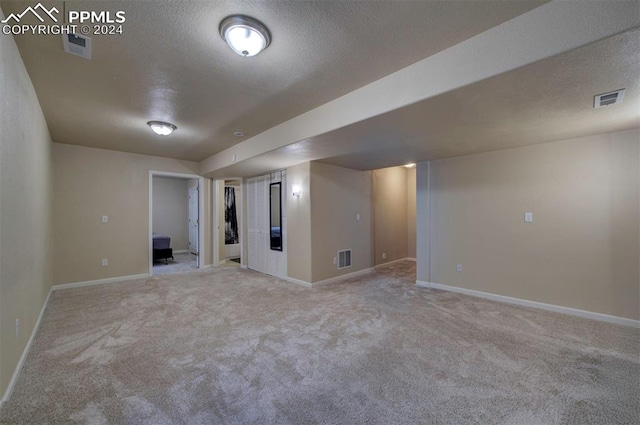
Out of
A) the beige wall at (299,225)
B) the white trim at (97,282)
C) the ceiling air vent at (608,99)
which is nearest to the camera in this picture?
the ceiling air vent at (608,99)

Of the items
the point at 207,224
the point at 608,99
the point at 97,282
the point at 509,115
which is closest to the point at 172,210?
the point at 207,224

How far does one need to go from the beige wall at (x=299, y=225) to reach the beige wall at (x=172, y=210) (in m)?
5.64

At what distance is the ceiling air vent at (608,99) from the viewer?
2.20 m

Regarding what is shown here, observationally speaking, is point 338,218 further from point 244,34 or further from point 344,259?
point 244,34

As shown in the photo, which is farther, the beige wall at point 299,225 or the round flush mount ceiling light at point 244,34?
the beige wall at point 299,225

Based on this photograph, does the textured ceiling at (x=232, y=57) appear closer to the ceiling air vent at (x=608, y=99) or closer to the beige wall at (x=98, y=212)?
the ceiling air vent at (x=608, y=99)

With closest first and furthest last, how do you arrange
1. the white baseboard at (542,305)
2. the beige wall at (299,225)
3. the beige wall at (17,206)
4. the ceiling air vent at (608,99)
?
the beige wall at (17,206), the ceiling air vent at (608,99), the white baseboard at (542,305), the beige wall at (299,225)

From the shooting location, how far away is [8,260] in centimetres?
195

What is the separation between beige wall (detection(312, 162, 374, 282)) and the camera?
4.93m

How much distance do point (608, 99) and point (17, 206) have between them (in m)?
4.90

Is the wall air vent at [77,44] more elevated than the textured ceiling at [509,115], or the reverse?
the wall air vent at [77,44]

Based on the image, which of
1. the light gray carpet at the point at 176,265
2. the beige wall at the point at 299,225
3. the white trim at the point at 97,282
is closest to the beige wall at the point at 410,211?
the beige wall at the point at 299,225

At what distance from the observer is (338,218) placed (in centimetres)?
537

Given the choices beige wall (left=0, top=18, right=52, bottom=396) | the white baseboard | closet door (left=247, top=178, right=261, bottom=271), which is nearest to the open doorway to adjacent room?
closet door (left=247, top=178, right=261, bottom=271)
